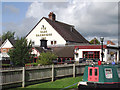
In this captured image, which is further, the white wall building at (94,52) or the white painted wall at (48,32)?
the white painted wall at (48,32)

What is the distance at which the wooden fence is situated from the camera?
1278cm

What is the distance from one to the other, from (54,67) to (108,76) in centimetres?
657

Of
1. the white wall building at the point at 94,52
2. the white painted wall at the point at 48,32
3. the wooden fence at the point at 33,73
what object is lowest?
the wooden fence at the point at 33,73

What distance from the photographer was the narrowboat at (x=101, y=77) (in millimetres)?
10062

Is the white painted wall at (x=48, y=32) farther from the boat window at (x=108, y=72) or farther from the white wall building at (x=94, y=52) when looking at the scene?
the boat window at (x=108, y=72)

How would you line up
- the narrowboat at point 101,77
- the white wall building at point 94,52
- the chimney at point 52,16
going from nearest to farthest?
the narrowboat at point 101,77 < the white wall building at point 94,52 < the chimney at point 52,16

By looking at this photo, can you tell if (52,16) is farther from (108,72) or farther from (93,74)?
(93,74)

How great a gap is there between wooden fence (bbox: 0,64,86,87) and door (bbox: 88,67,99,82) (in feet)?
17.3

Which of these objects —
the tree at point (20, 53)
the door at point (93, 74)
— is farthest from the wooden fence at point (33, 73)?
the tree at point (20, 53)

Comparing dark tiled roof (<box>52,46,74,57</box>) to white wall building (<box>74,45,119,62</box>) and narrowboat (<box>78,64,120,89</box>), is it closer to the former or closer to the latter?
white wall building (<box>74,45,119,62</box>)

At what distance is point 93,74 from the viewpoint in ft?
34.7

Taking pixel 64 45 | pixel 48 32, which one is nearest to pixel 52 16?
pixel 48 32

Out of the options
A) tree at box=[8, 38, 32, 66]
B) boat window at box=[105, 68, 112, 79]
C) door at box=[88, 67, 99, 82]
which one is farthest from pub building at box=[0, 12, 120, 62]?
boat window at box=[105, 68, 112, 79]

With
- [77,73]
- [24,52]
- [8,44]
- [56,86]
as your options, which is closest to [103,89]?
[56,86]
